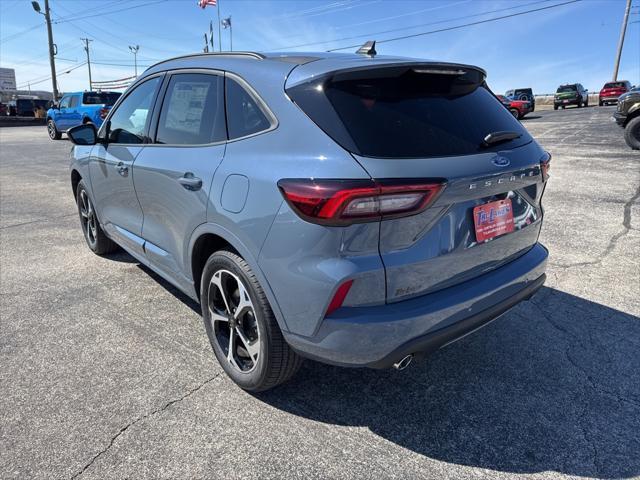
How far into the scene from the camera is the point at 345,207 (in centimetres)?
191

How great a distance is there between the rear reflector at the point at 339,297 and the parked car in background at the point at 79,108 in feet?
62.2

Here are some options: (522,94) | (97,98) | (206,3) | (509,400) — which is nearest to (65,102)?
(97,98)

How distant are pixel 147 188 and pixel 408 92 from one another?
6.31ft

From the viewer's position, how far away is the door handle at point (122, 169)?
3.56 metres

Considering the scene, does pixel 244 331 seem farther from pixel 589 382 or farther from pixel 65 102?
pixel 65 102

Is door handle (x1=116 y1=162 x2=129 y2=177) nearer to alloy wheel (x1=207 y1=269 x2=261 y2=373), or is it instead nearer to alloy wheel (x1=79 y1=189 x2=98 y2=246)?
alloy wheel (x1=79 y1=189 x2=98 y2=246)

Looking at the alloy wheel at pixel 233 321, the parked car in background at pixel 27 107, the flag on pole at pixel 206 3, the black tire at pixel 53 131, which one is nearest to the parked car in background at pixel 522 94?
the flag on pole at pixel 206 3

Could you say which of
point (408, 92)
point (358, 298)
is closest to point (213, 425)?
point (358, 298)

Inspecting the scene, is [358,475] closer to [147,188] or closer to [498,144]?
[498,144]

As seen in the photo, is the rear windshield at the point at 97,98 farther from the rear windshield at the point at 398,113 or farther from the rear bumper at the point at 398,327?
the rear bumper at the point at 398,327

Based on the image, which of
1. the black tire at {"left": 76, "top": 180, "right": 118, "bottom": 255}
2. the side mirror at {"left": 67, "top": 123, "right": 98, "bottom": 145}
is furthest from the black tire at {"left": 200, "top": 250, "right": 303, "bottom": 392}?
the black tire at {"left": 76, "top": 180, "right": 118, "bottom": 255}

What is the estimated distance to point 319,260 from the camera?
6.49 feet

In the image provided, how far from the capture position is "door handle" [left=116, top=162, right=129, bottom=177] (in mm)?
3559

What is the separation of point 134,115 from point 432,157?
2.58 m
